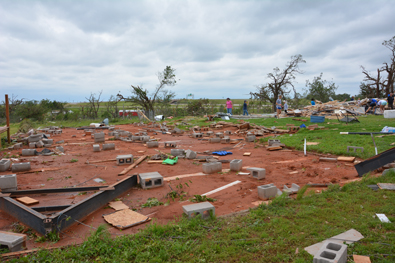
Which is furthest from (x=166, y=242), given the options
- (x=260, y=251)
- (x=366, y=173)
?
(x=366, y=173)

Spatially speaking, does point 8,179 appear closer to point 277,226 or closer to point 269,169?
point 277,226

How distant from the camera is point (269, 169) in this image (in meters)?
7.62

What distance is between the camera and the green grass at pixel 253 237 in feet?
10.4

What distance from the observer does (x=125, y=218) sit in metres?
4.45

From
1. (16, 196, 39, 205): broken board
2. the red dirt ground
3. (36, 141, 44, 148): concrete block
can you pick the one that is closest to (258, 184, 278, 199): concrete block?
the red dirt ground

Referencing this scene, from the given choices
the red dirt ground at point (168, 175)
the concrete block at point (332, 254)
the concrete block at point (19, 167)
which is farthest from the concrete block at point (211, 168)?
the concrete block at point (19, 167)

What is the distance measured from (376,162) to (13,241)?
7.29 meters

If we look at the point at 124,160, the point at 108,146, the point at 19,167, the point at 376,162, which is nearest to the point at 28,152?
the point at 19,167

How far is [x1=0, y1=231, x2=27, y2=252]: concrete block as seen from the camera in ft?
10.9

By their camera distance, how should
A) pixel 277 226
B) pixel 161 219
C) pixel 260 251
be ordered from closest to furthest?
pixel 260 251, pixel 277 226, pixel 161 219

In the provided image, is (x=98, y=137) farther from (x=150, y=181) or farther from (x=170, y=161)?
(x=150, y=181)

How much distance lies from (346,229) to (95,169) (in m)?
Result: 7.01

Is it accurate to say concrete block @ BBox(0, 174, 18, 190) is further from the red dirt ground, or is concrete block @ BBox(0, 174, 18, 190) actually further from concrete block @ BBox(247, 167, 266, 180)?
concrete block @ BBox(247, 167, 266, 180)

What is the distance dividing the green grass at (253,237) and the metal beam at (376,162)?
1536 millimetres
